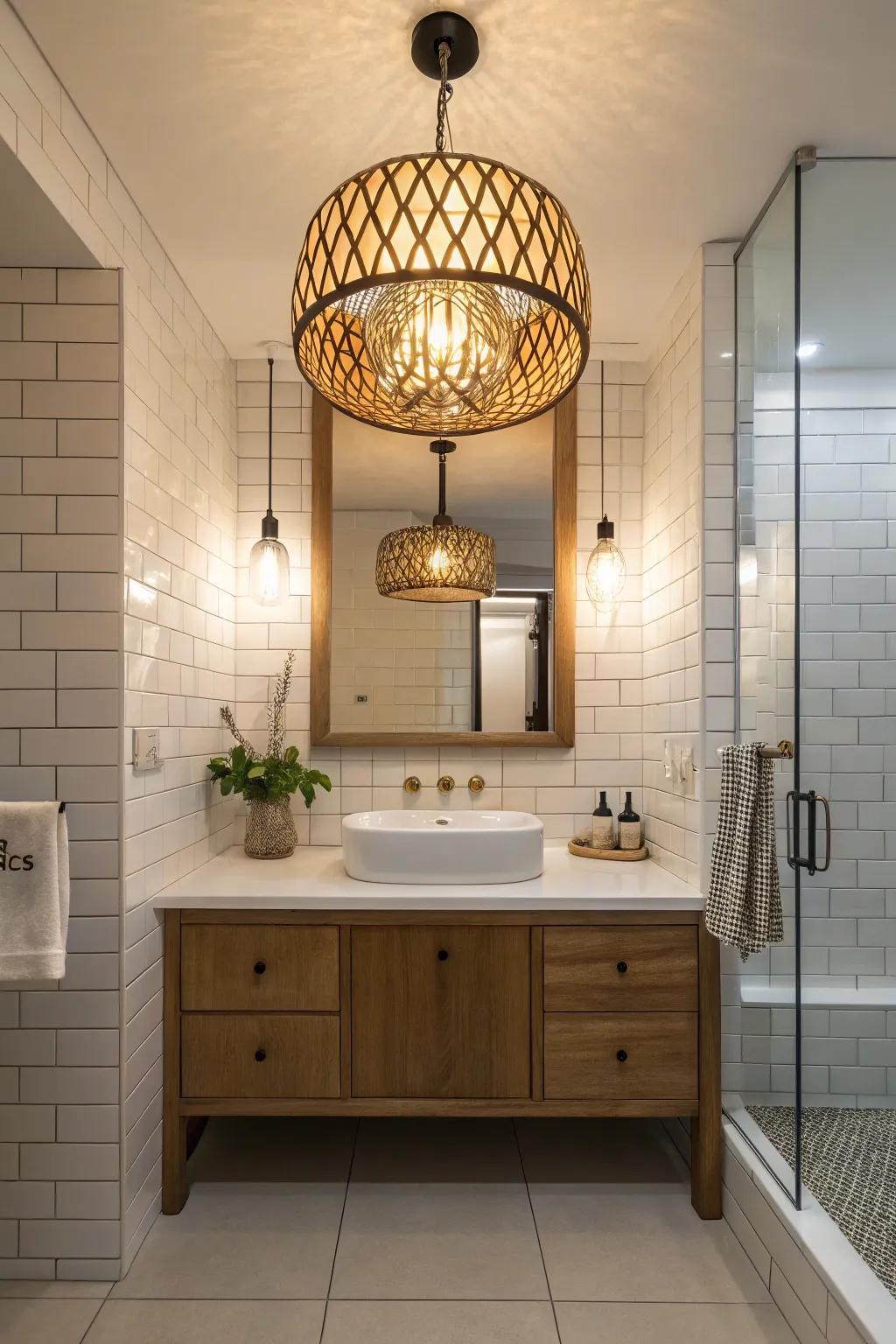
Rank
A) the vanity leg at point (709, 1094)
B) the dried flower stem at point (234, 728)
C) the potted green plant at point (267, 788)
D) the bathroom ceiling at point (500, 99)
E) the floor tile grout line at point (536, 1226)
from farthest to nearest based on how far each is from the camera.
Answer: the dried flower stem at point (234, 728) → the potted green plant at point (267, 788) → the vanity leg at point (709, 1094) → the floor tile grout line at point (536, 1226) → the bathroom ceiling at point (500, 99)

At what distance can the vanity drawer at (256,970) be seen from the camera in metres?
2.36

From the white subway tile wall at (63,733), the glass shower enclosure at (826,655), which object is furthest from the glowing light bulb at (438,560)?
the white subway tile wall at (63,733)

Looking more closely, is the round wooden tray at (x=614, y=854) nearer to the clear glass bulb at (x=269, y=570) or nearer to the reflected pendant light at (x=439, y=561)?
the reflected pendant light at (x=439, y=561)

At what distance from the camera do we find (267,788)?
280 centimetres

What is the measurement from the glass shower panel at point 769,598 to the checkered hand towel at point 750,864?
0.03 meters

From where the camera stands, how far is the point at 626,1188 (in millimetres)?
2443

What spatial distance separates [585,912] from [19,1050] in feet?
4.66

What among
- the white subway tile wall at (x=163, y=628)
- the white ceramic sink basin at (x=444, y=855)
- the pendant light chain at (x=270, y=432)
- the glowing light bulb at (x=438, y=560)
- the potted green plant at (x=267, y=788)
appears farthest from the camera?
the pendant light chain at (x=270, y=432)

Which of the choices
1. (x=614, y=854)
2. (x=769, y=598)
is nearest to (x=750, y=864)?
(x=769, y=598)

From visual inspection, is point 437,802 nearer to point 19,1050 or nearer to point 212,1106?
point 212,1106

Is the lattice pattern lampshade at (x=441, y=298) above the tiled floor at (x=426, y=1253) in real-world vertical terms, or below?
above

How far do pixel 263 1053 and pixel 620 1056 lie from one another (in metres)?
0.95

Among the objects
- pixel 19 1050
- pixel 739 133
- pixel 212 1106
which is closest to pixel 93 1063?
pixel 19 1050

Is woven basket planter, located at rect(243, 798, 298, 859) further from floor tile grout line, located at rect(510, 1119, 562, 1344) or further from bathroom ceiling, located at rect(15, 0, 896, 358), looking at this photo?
bathroom ceiling, located at rect(15, 0, 896, 358)
